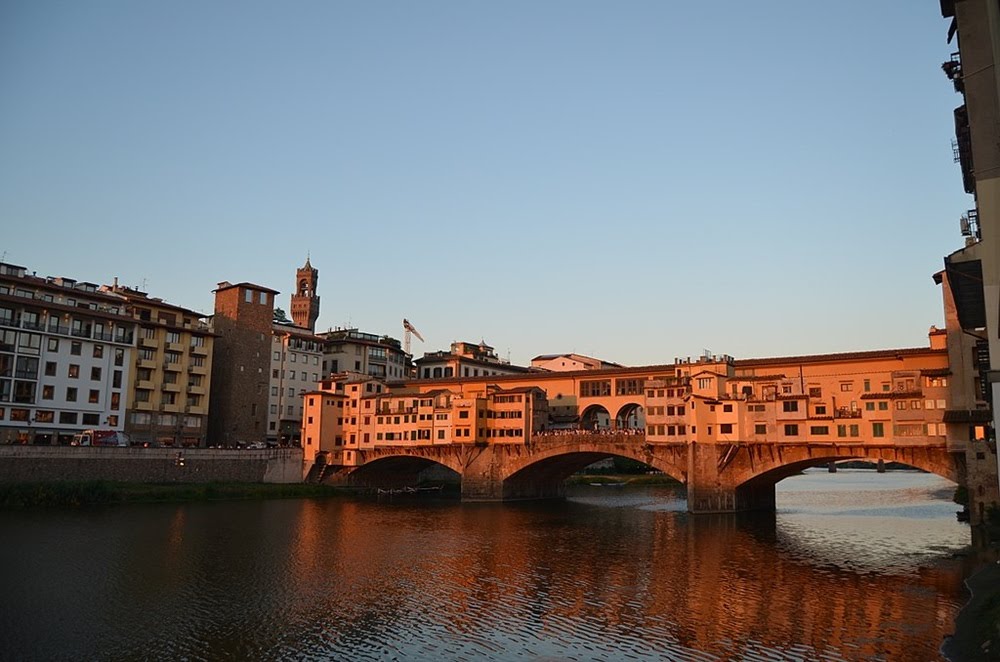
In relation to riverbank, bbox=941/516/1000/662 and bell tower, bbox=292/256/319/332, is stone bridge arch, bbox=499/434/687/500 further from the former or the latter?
bell tower, bbox=292/256/319/332

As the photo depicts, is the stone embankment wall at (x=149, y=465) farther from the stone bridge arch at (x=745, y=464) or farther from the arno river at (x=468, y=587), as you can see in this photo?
the stone bridge arch at (x=745, y=464)

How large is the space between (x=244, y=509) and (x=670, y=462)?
37243 millimetres

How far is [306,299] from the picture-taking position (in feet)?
557

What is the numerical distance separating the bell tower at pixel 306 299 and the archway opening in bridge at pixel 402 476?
76999 millimetres

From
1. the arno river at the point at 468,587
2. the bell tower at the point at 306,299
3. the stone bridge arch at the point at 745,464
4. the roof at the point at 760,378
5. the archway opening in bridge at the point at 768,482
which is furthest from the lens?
the bell tower at the point at 306,299

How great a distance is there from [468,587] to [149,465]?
48092 mm

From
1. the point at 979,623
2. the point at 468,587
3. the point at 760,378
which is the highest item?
the point at 760,378

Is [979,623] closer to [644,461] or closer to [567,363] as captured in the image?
[644,461]

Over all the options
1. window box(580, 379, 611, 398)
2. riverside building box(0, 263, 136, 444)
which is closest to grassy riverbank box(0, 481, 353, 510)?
riverside building box(0, 263, 136, 444)

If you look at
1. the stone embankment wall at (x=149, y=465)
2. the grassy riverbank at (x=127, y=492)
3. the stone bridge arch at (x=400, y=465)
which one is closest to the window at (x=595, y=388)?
the stone bridge arch at (x=400, y=465)

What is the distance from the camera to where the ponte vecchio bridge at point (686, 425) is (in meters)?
56.1

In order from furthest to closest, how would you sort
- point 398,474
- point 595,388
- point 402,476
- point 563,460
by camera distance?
point 402,476 < point 398,474 < point 595,388 < point 563,460

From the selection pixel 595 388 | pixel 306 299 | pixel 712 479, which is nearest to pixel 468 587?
pixel 712 479

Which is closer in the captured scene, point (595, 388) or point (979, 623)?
point (979, 623)
